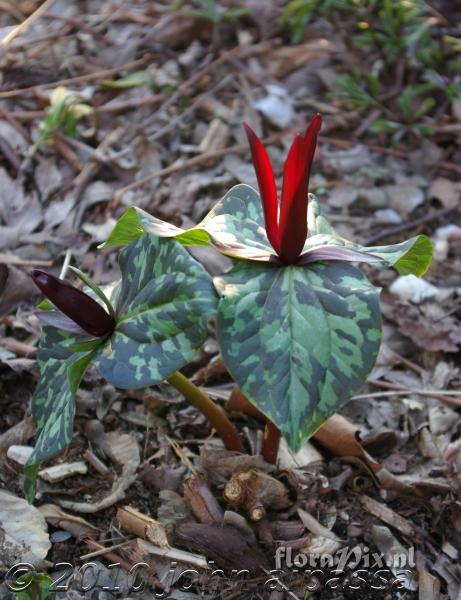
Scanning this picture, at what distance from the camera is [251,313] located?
938 mm

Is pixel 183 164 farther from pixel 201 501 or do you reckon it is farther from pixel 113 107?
pixel 201 501

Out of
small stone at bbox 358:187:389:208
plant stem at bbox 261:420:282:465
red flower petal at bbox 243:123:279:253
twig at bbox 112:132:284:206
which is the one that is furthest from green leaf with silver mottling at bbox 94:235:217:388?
small stone at bbox 358:187:389:208

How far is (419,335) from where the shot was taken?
1653 millimetres

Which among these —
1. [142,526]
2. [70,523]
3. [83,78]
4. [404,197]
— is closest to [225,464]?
[142,526]

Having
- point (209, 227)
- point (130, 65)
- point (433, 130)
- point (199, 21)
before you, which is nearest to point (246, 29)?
point (199, 21)

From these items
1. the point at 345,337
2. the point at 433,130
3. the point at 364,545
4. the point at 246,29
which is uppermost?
the point at 345,337

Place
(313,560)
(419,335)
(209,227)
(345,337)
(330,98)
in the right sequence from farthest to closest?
(330,98)
(419,335)
(313,560)
(209,227)
(345,337)

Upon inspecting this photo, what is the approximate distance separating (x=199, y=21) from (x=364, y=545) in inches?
75.4

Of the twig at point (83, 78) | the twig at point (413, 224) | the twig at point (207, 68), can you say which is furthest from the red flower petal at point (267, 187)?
the twig at point (83, 78)

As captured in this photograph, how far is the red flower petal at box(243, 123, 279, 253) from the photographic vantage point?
3.28 feet

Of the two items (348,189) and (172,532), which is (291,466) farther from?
(348,189)

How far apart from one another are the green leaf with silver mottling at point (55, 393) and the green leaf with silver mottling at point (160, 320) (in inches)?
1.7

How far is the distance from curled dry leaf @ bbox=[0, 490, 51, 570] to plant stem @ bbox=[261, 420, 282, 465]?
0.40 m

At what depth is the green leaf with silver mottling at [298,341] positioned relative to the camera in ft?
2.92
